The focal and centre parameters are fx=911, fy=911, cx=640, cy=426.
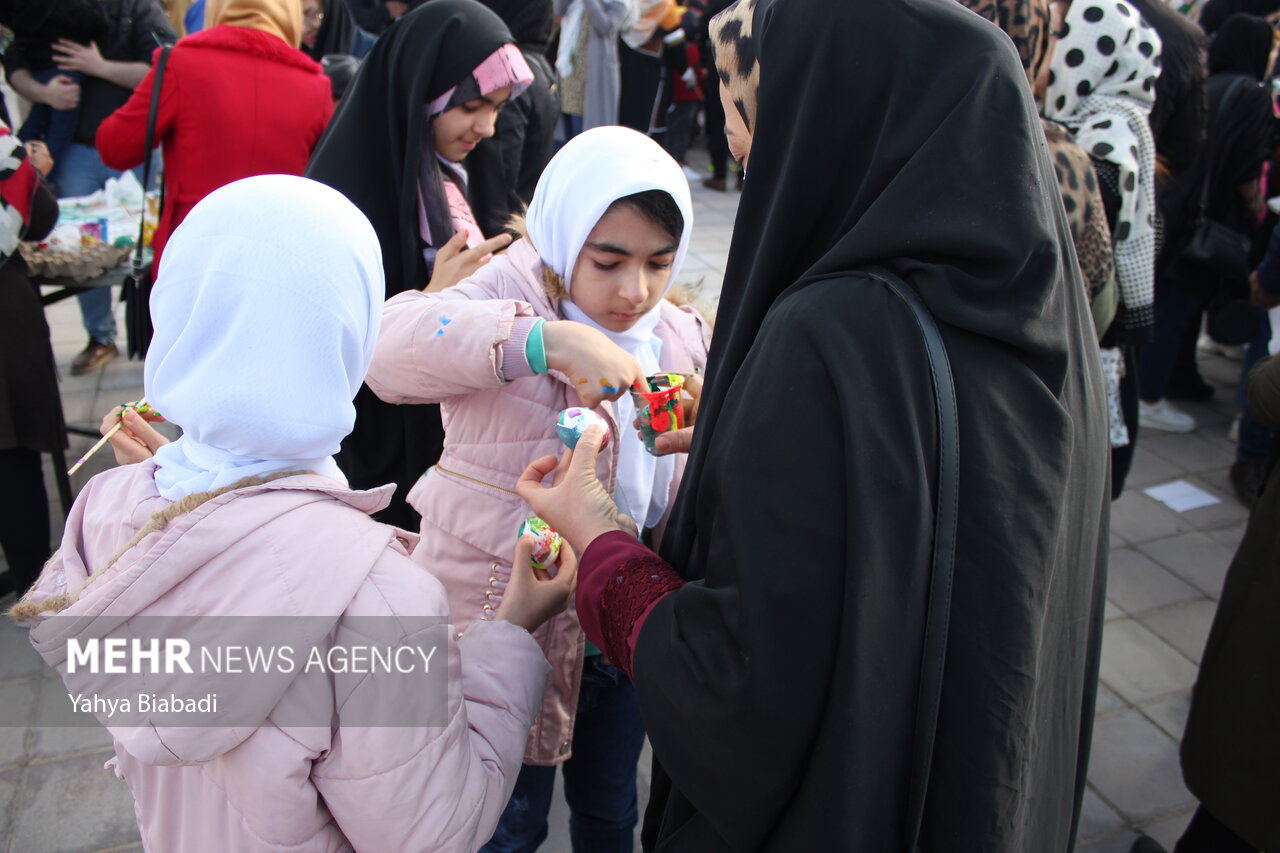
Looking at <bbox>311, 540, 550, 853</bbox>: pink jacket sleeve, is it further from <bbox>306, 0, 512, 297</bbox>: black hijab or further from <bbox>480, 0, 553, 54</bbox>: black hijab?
<bbox>480, 0, 553, 54</bbox>: black hijab

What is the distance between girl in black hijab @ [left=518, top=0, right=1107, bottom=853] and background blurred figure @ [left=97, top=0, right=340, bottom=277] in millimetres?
2731

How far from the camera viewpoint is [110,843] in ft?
8.25

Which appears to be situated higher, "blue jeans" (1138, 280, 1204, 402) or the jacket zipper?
the jacket zipper

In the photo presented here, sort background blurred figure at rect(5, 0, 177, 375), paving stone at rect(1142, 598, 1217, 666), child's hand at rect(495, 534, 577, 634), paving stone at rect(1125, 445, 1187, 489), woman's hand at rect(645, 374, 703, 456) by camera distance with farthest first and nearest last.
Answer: paving stone at rect(1125, 445, 1187, 489) → background blurred figure at rect(5, 0, 177, 375) → paving stone at rect(1142, 598, 1217, 666) → woman's hand at rect(645, 374, 703, 456) → child's hand at rect(495, 534, 577, 634)

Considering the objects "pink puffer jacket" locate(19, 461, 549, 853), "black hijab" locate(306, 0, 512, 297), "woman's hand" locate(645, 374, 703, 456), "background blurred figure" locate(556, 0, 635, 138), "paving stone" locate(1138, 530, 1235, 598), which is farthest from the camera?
"background blurred figure" locate(556, 0, 635, 138)

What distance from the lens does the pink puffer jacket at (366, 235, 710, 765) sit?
71.7 inches

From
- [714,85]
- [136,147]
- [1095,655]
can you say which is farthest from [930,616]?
[714,85]

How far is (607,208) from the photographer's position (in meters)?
1.85

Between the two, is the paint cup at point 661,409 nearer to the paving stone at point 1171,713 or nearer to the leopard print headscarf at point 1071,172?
the leopard print headscarf at point 1071,172

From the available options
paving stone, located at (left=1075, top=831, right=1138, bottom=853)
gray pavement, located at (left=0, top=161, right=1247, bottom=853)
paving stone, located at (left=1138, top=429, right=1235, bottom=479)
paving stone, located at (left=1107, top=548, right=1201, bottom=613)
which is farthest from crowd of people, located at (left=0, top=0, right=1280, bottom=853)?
paving stone, located at (left=1138, top=429, right=1235, bottom=479)

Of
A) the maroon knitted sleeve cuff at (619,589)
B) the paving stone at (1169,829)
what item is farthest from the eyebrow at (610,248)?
the paving stone at (1169,829)

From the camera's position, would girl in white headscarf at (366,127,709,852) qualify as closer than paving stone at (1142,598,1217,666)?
Yes

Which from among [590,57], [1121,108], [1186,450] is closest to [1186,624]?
[1186,450]

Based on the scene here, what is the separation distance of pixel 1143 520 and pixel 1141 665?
1.28 meters
